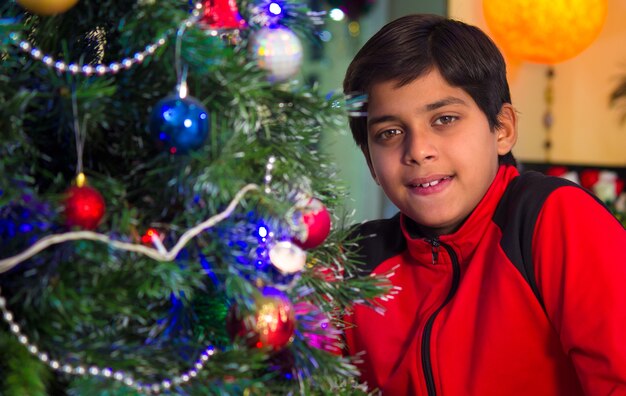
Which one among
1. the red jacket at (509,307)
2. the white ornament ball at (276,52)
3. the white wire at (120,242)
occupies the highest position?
the white ornament ball at (276,52)

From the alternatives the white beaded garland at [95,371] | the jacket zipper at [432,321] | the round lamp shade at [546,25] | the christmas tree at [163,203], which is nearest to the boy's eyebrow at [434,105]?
the jacket zipper at [432,321]

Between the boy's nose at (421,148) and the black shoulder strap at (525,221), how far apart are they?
0.50ft

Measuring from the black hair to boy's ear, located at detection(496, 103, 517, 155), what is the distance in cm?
1

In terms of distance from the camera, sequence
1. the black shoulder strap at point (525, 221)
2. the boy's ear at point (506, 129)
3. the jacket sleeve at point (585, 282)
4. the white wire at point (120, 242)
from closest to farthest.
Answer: the white wire at point (120, 242) < the jacket sleeve at point (585, 282) < the black shoulder strap at point (525, 221) < the boy's ear at point (506, 129)

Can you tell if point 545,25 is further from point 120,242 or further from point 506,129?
point 120,242

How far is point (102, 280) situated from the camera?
0.69 m

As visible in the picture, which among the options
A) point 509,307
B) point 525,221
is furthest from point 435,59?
point 509,307

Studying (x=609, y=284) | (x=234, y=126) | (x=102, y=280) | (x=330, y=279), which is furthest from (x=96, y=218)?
(x=609, y=284)

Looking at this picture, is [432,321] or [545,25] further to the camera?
[545,25]

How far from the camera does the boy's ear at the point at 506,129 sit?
4.63 feet

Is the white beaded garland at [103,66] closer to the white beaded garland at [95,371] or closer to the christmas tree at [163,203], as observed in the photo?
the christmas tree at [163,203]

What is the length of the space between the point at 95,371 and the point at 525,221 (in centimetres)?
73

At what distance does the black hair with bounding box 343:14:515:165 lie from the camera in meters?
1.30

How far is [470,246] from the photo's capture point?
129 cm
